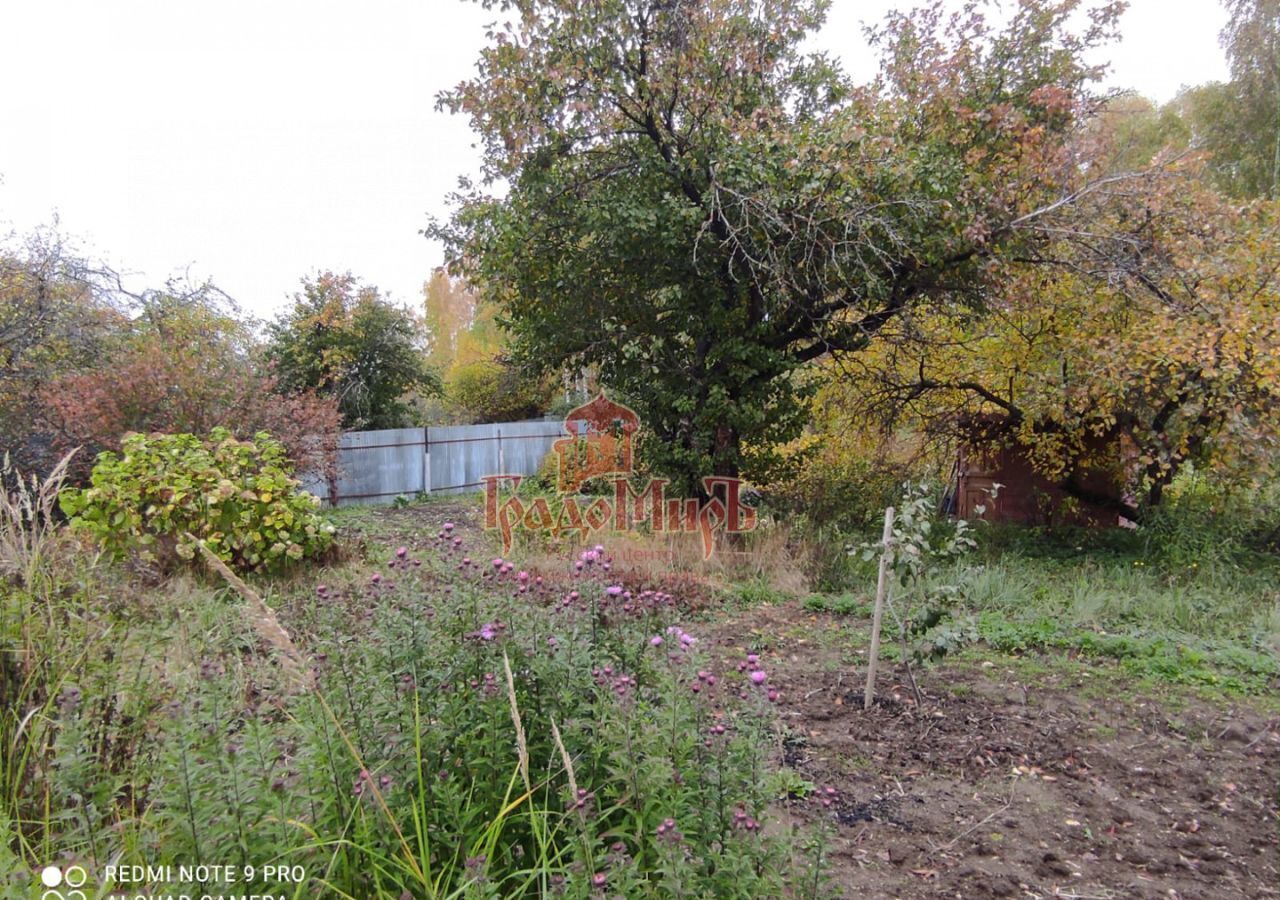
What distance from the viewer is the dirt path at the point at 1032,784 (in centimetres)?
233

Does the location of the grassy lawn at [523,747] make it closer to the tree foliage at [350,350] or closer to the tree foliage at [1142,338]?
the tree foliage at [1142,338]

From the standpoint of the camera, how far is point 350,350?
13.8m

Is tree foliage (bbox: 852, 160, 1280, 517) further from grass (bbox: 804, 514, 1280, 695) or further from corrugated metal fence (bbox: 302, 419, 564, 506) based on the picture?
corrugated metal fence (bbox: 302, 419, 564, 506)

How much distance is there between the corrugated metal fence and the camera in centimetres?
1299

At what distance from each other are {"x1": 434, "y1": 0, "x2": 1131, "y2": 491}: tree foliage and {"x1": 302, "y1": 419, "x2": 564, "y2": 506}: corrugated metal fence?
6.36m

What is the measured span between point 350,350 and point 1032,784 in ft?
43.1

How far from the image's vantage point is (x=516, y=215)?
655 centimetres

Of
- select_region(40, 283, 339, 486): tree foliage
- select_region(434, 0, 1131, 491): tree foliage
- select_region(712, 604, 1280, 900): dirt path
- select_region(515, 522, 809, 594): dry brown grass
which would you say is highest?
select_region(434, 0, 1131, 491): tree foliage

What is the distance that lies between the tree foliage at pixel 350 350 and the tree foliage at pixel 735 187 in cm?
699

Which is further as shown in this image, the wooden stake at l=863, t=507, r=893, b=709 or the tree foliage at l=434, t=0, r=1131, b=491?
the tree foliage at l=434, t=0, r=1131, b=491

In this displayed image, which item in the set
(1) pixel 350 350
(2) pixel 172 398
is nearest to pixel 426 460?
(1) pixel 350 350

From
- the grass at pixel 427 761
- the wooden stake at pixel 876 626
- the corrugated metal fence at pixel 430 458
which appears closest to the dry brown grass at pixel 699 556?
the wooden stake at pixel 876 626

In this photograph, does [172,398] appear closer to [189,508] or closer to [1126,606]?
[189,508]

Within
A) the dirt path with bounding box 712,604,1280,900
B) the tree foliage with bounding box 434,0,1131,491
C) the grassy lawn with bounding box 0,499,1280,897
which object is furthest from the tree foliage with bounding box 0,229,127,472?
the dirt path with bounding box 712,604,1280,900
